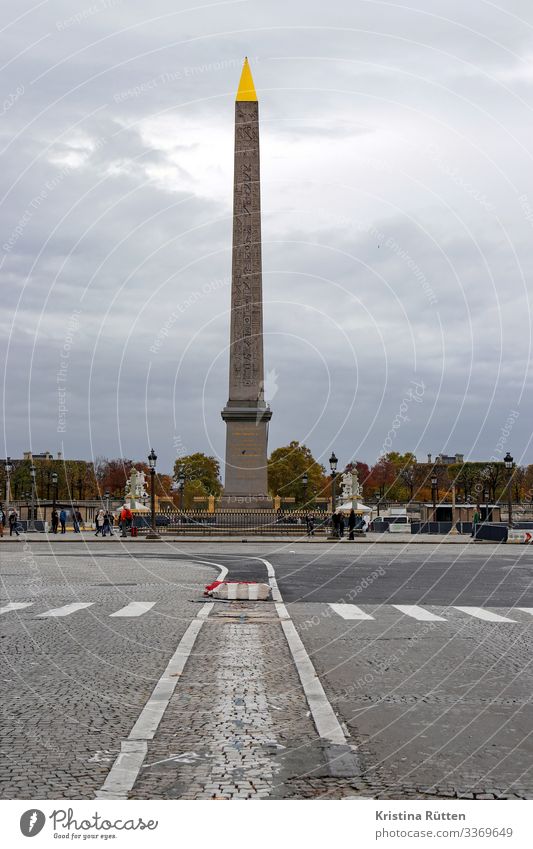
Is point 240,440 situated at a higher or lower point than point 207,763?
higher

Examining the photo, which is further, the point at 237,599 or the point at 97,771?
the point at 237,599

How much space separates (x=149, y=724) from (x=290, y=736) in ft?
3.07

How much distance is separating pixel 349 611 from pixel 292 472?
10735 cm

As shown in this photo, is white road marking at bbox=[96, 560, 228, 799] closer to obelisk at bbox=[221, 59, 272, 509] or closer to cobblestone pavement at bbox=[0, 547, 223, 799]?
cobblestone pavement at bbox=[0, 547, 223, 799]

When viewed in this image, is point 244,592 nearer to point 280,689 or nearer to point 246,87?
point 280,689

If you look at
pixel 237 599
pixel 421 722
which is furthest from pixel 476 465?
pixel 421 722

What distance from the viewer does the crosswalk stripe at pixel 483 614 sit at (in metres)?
14.4

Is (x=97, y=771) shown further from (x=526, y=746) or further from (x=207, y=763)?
(x=526, y=746)

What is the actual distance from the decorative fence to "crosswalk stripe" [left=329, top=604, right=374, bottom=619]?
39565 mm

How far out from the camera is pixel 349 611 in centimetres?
1557

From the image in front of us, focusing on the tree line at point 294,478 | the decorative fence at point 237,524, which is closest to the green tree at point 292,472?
the tree line at point 294,478

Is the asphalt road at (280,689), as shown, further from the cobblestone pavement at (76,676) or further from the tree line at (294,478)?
the tree line at (294,478)

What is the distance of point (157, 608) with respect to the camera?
15898 millimetres

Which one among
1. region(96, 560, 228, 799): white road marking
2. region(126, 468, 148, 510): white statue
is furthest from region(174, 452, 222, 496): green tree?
region(96, 560, 228, 799): white road marking
